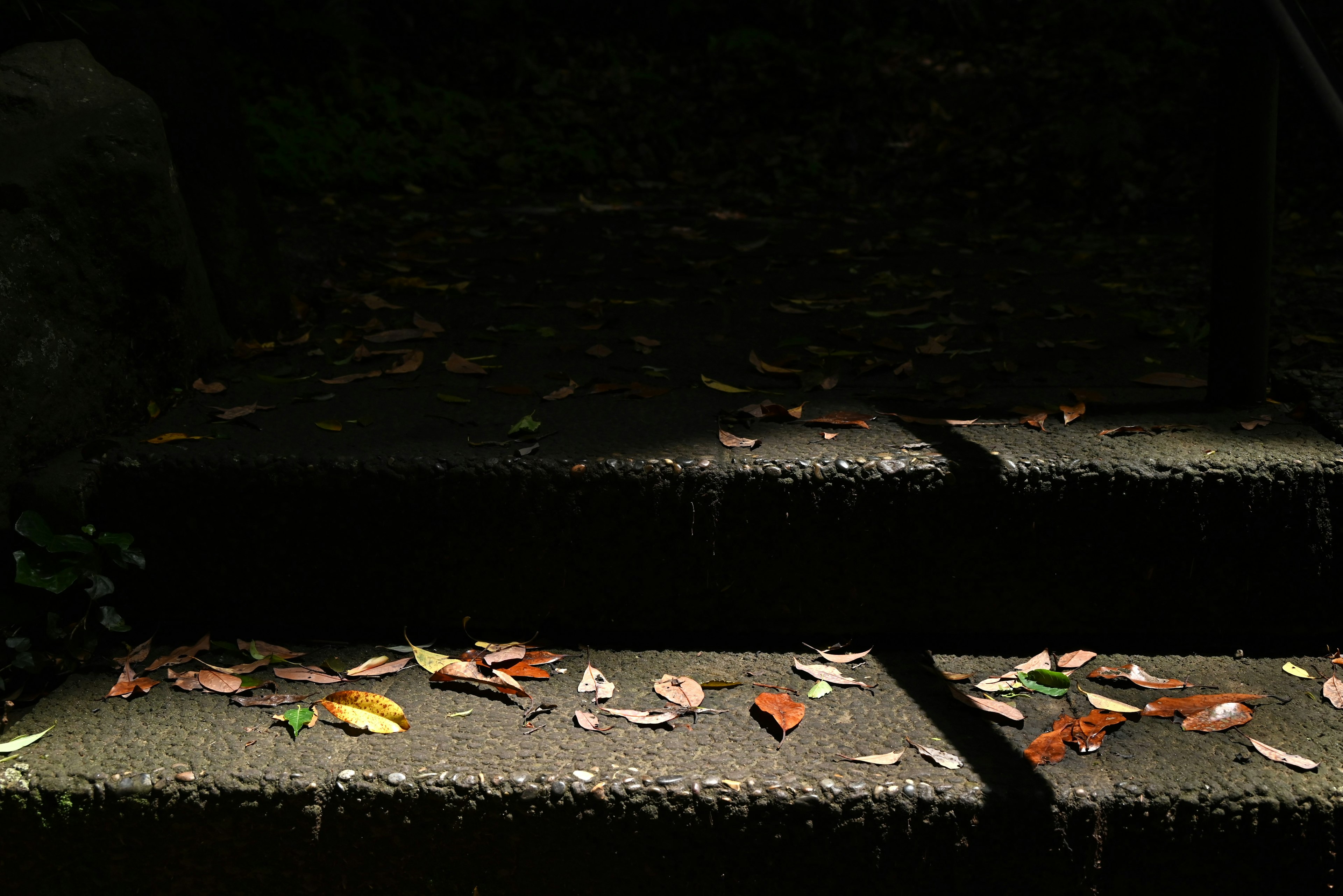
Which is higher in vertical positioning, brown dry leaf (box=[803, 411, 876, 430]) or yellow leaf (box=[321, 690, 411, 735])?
brown dry leaf (box=[803, 411, 876, 430])

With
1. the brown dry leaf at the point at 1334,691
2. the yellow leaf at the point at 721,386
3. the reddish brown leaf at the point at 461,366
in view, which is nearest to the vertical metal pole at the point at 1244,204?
the brown dry leaf at the point at 1334,691

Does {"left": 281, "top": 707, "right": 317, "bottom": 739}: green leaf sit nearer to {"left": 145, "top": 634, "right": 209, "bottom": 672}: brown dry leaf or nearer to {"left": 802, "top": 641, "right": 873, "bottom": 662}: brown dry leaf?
{"left": 145, "top": 634, "right": 209, "bottom": 672}: brown dry leaf

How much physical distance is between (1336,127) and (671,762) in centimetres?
121

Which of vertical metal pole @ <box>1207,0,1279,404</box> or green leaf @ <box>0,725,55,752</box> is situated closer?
green leaf @ <box>0,725,55,752</box>

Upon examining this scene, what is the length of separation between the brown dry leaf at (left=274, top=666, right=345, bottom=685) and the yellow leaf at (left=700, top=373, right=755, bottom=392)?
2.94ft

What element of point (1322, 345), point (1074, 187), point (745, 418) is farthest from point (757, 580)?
point (1074, 187)

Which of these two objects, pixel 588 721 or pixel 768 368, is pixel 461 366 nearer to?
pixel 768 368

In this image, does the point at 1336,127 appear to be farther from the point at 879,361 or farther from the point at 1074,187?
the point at 1074,187

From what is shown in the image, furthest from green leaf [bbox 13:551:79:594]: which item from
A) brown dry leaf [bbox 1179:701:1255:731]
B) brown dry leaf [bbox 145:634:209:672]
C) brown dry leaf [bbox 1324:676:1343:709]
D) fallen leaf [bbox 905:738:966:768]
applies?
brown dry leaf [bbox 1324:676:1343:709]

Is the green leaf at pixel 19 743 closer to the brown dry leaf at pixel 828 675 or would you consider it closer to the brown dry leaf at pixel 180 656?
the brown dry leaf at pixel 180 656

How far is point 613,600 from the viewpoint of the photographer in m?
1.58

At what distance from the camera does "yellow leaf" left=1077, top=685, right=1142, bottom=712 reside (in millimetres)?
1389

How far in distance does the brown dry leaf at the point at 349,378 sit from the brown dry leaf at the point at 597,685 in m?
0.85

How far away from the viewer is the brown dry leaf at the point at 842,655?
1545 mm
